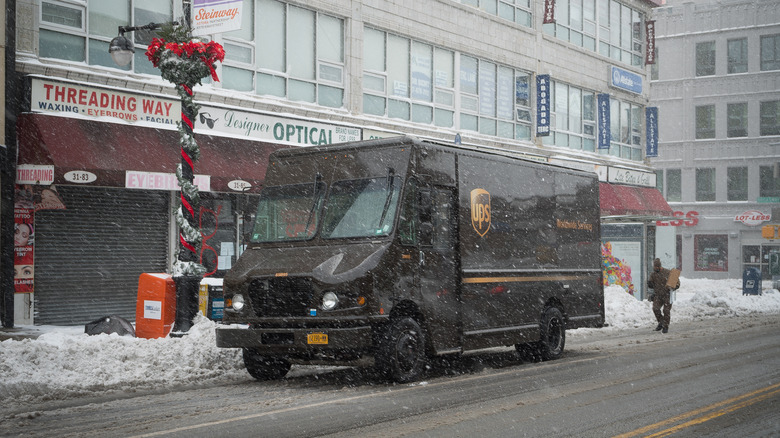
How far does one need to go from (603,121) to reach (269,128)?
1821cm

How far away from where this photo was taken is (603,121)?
3509 centimetres

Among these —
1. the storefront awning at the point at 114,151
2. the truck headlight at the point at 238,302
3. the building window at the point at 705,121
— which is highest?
the building window at the point at 705,121

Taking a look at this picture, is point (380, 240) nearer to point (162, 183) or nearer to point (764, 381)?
point (764, 381)

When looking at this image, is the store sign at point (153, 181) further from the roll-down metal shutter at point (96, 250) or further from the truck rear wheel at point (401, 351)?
the truck rear wheel at point (401, 351)

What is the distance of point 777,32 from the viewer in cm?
5762

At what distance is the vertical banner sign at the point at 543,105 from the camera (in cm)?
3070

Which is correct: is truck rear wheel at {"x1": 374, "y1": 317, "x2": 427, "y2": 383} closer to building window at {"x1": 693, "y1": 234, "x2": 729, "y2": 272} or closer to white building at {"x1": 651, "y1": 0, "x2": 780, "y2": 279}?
white building at {"x1": 651, "y1": 0, "x2": 780, "y2": 279}

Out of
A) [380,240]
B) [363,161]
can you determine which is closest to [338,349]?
[380,240]

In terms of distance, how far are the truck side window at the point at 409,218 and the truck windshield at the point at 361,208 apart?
0.44 feet

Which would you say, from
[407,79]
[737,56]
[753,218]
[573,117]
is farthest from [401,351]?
[737,56]

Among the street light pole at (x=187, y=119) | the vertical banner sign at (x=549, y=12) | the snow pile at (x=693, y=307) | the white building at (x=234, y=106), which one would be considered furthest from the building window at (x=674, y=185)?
the street light pole at (x=187, y=119)

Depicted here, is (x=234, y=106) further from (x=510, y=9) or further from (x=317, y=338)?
(x=510, y=9)

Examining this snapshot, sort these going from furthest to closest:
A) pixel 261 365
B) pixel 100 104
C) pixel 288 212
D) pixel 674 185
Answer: pixel 674 185 < pixel 100 104 < pixel 288 212 < pixel 261 365

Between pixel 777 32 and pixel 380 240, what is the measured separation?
54.5 m
